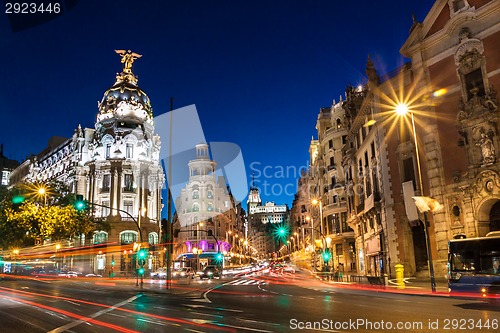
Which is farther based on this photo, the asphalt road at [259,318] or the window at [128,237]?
the window at [128,237]

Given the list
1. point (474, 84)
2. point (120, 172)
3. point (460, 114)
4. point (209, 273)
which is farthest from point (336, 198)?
point (120, 172)

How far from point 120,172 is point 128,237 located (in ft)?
40.5

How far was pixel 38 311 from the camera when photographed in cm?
1669

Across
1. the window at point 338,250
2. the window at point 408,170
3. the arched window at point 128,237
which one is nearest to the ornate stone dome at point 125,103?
the arched window at point 128,237

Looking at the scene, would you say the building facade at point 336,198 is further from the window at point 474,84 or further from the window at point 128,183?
the window at point 128,183

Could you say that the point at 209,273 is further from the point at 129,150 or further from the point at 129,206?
the point at 129,150

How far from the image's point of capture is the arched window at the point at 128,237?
74812 mm

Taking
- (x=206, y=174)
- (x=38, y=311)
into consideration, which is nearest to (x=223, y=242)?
(x=206, y=174)

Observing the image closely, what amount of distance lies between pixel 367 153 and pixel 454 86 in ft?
42.4

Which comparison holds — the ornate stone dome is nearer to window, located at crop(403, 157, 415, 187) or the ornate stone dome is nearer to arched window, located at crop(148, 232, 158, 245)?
arched window, located at crop(148, 232, 158, 245)

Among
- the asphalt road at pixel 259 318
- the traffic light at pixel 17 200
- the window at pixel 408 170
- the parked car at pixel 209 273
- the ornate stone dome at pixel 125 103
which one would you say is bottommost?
the parked car at pixel 209 273

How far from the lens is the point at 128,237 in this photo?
75.6 metres

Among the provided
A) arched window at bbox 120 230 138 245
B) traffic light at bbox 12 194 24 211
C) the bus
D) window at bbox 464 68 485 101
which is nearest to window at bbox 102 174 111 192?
arched window at bbox 120 230 138 245

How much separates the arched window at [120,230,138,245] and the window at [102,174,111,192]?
8.81m
